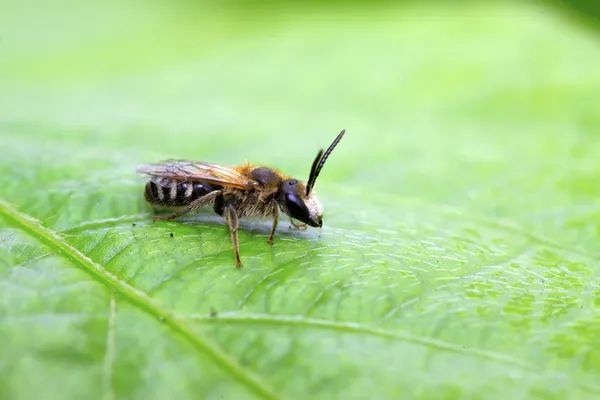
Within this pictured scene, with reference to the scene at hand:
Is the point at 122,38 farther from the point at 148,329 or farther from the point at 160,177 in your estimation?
the point at 148,329

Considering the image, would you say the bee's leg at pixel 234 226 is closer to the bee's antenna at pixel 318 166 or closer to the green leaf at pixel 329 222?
the green leaf at pixel 329 222

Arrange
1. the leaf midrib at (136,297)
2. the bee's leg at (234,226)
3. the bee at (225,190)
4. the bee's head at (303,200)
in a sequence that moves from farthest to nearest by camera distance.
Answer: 1. the bee at (225,190)
2. the bee's head at (303,200)
3. the bee's leg at (234,226)
4. the leaf midrib at (136,297)

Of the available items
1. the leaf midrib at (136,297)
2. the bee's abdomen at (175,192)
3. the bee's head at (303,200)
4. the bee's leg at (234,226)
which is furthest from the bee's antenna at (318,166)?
the leaf midrib at (136,297)

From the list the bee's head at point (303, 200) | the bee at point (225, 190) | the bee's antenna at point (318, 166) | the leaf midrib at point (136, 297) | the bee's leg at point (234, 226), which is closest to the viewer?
the leaf midrib at point (136, 297)

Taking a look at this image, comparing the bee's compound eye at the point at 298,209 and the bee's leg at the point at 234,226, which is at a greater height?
the bee's compound eye at the point at 298,209

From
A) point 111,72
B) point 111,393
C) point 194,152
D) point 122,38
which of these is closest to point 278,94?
point 194,152

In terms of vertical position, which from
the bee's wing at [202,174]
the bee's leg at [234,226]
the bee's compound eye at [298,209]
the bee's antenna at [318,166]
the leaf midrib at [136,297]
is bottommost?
the leaf midrib at [136,297]

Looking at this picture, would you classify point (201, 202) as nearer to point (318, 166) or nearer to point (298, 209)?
point (298, 209)
